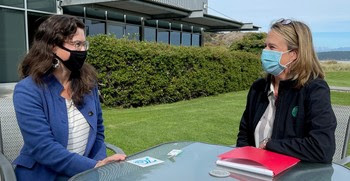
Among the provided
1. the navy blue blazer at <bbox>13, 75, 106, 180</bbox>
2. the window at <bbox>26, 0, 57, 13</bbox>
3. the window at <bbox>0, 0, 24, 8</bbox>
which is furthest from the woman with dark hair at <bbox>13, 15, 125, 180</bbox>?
the window at <bbox>26, 0, 57, 13</bbox>

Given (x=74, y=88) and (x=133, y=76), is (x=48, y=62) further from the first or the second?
(x=133, y=76)

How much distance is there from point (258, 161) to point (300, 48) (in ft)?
2.86

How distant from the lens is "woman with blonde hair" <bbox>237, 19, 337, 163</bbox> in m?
1.98

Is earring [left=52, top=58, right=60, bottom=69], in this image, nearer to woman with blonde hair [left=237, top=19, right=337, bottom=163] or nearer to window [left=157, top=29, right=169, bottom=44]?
woman with blonde hair [left=237, top=19, right=337, bottom=163]

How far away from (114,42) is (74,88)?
5891 mm

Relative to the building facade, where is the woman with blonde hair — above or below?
below

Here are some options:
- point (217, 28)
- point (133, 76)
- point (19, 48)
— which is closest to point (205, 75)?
point (133, 76)

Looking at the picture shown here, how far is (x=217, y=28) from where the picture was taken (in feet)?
74.1

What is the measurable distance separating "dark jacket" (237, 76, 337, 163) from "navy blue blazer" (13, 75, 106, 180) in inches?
46.6

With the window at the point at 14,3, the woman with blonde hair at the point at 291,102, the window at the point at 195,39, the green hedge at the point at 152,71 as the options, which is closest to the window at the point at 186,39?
the window at the point at 195,39

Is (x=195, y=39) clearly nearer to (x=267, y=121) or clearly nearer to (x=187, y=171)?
(x=267, y=121)

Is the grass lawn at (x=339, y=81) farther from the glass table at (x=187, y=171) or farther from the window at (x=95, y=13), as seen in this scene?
the glass table at (x=187, y=171)

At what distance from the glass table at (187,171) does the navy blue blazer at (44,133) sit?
0.30 metres

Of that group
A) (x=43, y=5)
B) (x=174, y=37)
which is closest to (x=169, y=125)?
(x=43, y=5)
